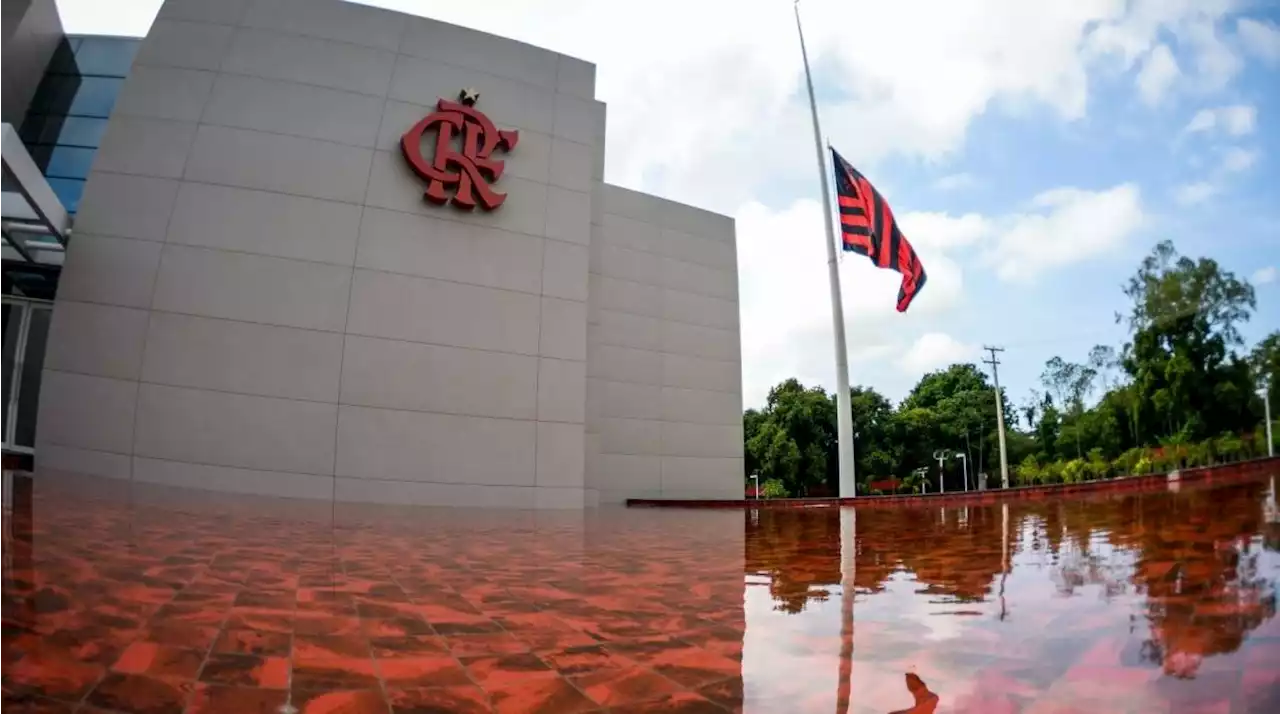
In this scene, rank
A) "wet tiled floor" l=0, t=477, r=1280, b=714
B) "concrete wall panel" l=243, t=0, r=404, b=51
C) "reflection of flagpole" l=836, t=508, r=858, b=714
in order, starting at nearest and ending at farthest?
"wet tiled floor" l=0, t=477, r=1280, b=714 → "reflection of flagpole" l=836, t=508, r=858, b=714 → "concrete wall panel" l=243, t=0, r=404, b=51

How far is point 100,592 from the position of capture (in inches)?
117

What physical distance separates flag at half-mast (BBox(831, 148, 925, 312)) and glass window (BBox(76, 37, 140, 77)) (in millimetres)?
14355

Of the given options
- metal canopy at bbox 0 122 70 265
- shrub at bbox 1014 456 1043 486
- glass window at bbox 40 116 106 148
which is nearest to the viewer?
shrub at bbox 1014 456 1043 486

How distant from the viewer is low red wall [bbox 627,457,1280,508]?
133 inches

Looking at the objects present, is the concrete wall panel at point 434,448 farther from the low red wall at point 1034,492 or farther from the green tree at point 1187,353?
the green tree at point 1187,353

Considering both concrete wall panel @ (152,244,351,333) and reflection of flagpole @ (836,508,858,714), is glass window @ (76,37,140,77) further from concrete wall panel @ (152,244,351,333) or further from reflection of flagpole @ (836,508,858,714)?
reflection of flagpole @ (836,508,858,714)

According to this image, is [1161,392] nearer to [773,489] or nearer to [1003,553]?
[1003,553]

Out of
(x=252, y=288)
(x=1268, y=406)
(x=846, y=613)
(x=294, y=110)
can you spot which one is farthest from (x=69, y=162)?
(x=1268, y=406)

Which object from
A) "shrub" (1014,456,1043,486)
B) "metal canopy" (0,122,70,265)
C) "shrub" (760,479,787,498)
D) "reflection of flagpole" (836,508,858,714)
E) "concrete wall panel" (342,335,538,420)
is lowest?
"shrub" (760,479,787,498)

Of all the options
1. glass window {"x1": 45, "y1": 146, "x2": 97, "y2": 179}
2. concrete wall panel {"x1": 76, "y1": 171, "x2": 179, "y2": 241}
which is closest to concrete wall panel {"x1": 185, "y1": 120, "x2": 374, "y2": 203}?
concrete wall panel {"x1": 76, "y1": 171, "x2": 179, "y2": 241}

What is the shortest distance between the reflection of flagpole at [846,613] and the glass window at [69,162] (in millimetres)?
14612

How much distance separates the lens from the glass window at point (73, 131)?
12695mm

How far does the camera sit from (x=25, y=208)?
986cm

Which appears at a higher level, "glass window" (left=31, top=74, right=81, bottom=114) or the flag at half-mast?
"glass window" (left=31, top=74, right=81, bottom=114)
